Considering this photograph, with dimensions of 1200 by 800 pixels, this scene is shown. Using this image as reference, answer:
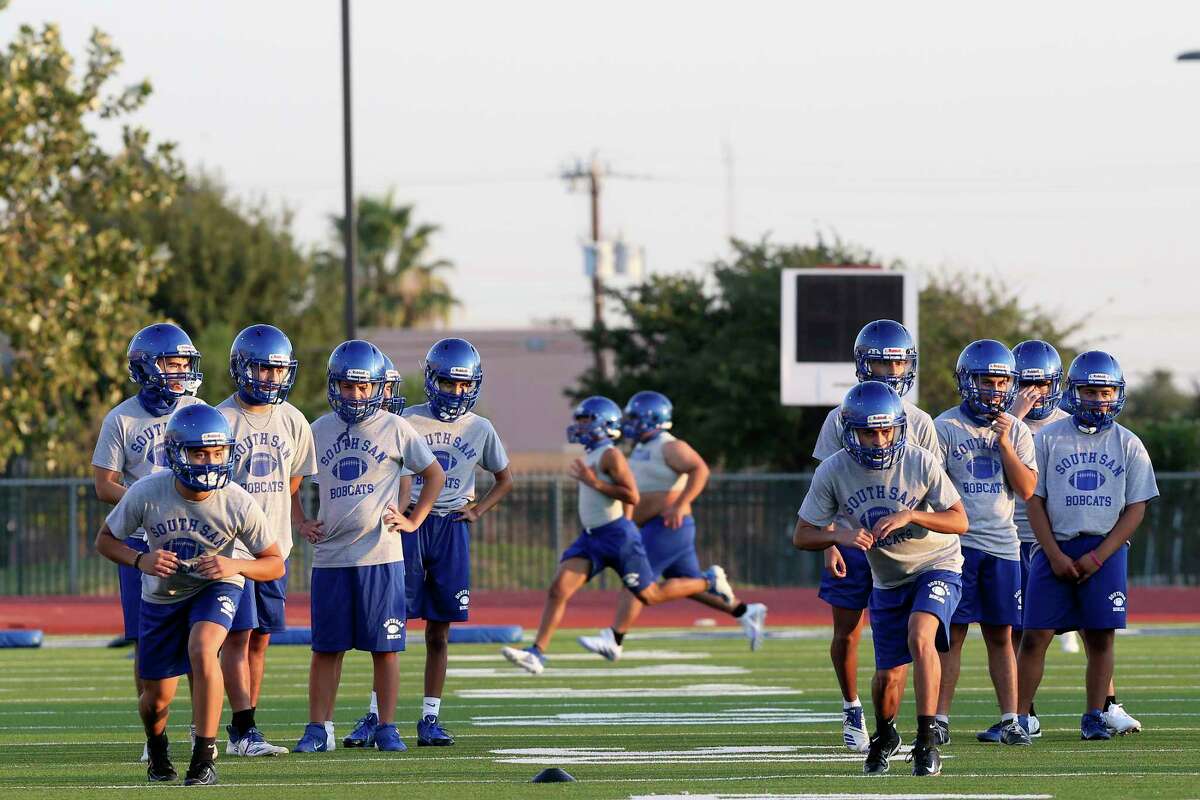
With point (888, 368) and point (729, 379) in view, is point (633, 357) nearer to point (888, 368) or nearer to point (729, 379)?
point (729, 379)

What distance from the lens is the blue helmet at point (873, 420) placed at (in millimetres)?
8609

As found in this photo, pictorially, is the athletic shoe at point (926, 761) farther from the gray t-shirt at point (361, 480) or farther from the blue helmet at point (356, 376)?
the blue helmet at point (356, 376)

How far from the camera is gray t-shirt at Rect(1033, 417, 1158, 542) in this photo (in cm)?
1041

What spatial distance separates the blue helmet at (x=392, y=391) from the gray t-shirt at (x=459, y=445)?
0.54 feet

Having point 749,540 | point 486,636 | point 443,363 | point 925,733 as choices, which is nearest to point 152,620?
point 443,363

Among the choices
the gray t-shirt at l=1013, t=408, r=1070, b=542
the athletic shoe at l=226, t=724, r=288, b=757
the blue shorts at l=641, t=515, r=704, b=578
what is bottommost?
the athletic shoe at l=226, t=724, r=288, b=757

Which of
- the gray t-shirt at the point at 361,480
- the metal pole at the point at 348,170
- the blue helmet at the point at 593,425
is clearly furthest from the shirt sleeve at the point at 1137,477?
the metal pole at the point at 348,170

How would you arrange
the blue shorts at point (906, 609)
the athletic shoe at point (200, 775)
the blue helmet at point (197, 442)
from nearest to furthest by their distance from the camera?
the blue helmet at point (197, 442), the athletic shoe at point (200, 775), the blue shorts at point (906, 609)

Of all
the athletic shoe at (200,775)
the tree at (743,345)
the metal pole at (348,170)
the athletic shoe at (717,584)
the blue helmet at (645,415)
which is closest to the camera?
the athletic shoe at (200,775)

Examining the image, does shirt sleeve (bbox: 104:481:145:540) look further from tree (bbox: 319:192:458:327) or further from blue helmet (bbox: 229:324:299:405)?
tree (bbox: 319:192:458:327)

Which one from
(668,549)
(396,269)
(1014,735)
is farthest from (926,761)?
(396,269)

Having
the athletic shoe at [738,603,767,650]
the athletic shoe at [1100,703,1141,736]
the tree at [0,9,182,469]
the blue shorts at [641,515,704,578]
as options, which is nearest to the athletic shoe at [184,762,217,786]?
the athletic shoe at [1100,703,1141,736]

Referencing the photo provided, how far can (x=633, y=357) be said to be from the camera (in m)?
39.8

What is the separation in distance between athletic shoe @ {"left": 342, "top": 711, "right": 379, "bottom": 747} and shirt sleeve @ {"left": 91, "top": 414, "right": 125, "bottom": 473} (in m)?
1.76
